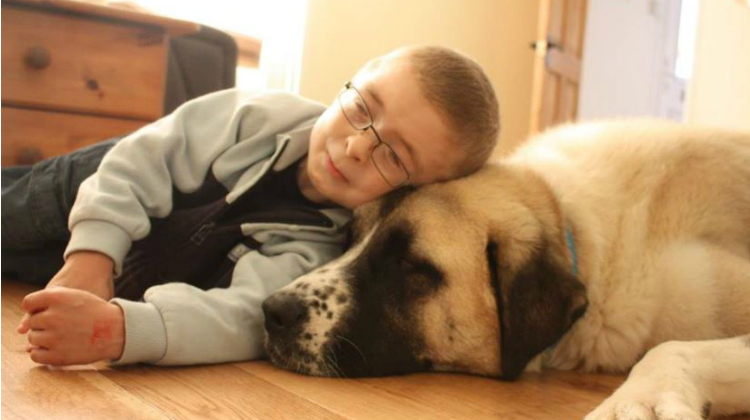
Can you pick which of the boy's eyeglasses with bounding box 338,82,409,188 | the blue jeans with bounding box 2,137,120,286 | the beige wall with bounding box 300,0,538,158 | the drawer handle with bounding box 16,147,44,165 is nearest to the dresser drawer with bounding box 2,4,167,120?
the drawer handle with bounding box 16,147,44,165

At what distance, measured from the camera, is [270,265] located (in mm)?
1514

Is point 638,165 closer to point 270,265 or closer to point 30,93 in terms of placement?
point 270,265

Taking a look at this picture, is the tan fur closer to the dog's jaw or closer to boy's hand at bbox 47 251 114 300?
the dog's jaw

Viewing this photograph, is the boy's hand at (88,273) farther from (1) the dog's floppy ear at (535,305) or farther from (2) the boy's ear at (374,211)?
(1) the dog's floppy ear at (535,305)

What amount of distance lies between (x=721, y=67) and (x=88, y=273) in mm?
3441

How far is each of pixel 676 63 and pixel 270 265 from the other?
7.07 metres

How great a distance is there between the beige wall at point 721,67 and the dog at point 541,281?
2218 mm

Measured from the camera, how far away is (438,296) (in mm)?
1400

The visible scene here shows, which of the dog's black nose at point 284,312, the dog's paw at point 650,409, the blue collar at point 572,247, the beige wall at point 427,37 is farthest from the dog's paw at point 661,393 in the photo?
the beige wall at point 427,37

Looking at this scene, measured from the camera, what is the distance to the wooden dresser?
8.24 feet

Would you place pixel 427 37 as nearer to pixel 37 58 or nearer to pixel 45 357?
pixel 37 58

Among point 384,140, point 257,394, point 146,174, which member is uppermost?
point 384,140

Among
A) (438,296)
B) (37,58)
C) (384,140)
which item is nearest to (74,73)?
(37,58)

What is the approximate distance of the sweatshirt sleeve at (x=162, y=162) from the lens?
1.44m
